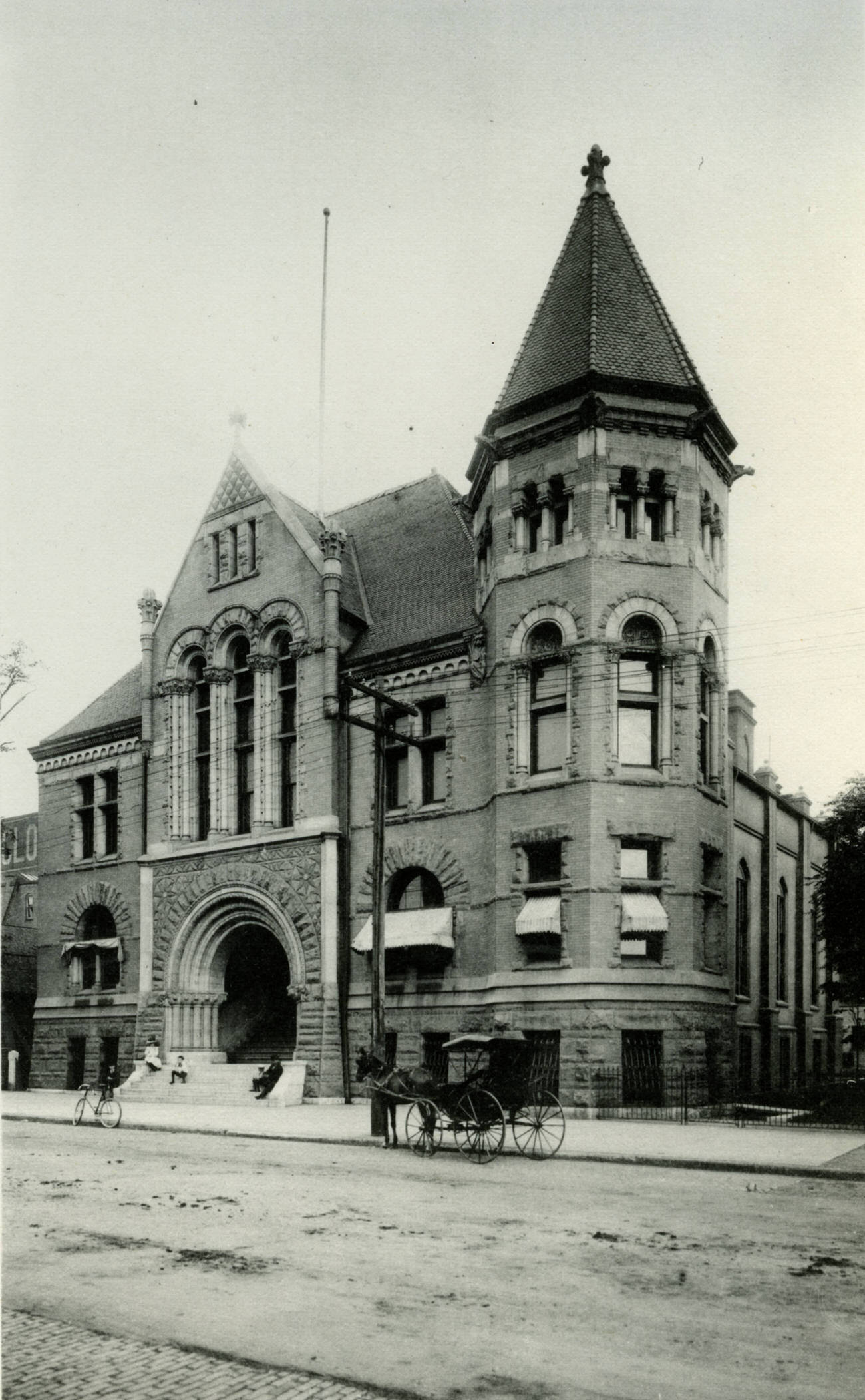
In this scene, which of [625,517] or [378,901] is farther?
[625,517]

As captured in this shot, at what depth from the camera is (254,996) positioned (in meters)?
35.0

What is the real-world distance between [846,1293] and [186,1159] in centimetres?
1112

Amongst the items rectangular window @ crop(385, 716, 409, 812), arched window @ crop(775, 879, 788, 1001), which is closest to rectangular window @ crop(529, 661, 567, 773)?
rectangular window @ crop(385, 716, 409, 812)

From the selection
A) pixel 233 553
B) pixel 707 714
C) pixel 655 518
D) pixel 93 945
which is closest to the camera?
pixel 655 518

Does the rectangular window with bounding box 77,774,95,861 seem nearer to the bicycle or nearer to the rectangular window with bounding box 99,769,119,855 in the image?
the rectangular window with bounding box 99,769,119,855

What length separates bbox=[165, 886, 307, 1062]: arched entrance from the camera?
32.6 meters

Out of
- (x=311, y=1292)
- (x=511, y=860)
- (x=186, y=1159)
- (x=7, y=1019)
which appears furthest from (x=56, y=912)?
(x=311, y=1292)

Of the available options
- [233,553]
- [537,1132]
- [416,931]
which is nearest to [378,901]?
Answer: [537,1132]

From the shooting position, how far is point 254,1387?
6.63 m

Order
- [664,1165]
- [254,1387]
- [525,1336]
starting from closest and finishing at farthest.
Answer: [254,1387] → [525,1336] → [664,1165]

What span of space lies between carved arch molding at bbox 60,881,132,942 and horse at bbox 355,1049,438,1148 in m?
18.0

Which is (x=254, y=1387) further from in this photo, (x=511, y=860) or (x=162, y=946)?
(x=162, y=946)

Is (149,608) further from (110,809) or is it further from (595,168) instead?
(595,168)

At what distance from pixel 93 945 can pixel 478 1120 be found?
22102 mm
